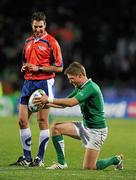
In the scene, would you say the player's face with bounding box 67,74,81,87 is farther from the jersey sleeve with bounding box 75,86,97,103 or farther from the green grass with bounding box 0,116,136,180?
the green grass with bounding box 0,116,136,180

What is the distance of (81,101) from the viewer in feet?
32.1

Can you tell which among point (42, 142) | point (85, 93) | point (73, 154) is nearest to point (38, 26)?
point (85, 93)

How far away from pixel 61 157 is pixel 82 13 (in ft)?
74.6

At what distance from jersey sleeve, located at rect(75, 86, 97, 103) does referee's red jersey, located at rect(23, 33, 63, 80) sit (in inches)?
50.9

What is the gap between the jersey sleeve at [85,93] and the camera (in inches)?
384

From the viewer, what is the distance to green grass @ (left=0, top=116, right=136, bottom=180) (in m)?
9.06

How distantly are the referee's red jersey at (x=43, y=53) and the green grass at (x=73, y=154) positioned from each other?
1.46 metres

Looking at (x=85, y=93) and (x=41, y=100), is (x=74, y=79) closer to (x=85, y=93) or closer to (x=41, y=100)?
(x=85, y=93)

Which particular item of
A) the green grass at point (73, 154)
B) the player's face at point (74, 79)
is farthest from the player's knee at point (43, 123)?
the player's face at point (74, 79)

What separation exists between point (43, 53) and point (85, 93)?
5.19 feet

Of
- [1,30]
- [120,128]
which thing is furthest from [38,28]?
[1,30]

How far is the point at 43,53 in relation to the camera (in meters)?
11.1

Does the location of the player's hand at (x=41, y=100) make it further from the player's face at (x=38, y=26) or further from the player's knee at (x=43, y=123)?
the player's face at (x=38, y=26)

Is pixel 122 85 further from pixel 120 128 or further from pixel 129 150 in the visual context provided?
pixel 129 150
